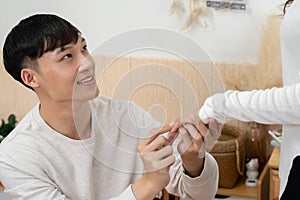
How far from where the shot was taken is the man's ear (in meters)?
1.45

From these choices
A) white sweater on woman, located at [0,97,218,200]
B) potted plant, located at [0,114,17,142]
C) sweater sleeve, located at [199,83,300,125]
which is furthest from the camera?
potted plant, located at [0,114,17,142]

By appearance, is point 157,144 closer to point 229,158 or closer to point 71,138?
point 71,138

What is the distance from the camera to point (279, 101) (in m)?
1.16

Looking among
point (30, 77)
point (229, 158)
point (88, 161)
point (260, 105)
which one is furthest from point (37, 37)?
point (229, 158)

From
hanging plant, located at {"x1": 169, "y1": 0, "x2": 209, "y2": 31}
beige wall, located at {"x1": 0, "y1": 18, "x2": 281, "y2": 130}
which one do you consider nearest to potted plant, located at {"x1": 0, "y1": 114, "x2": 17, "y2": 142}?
hanging plant, located at {"x1": 169, "y1": 0, "x2": 209, "y2": 31}

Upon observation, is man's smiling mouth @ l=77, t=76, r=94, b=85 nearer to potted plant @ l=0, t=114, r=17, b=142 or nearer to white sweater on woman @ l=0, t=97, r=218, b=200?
white sweater on woman @ l=0, t=97, r=218, b=200

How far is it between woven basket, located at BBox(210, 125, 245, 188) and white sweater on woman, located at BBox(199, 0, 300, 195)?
1.09 m

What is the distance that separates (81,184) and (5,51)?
1.30ft

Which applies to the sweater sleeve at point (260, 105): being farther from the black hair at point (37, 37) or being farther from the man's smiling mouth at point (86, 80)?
the black hair at point (37, 37)

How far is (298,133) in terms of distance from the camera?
1254 millimetres

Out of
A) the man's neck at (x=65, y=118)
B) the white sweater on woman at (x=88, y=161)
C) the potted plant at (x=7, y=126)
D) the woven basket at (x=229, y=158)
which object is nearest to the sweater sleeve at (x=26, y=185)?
the white sweater on woman at (x=88, y=161)

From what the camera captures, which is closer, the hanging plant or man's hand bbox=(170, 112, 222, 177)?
man's hand bbox=(170, 112, 222, 177)

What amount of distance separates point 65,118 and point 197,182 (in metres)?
0.38

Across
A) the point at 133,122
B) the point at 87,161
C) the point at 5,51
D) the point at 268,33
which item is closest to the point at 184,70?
the point at 133,122
